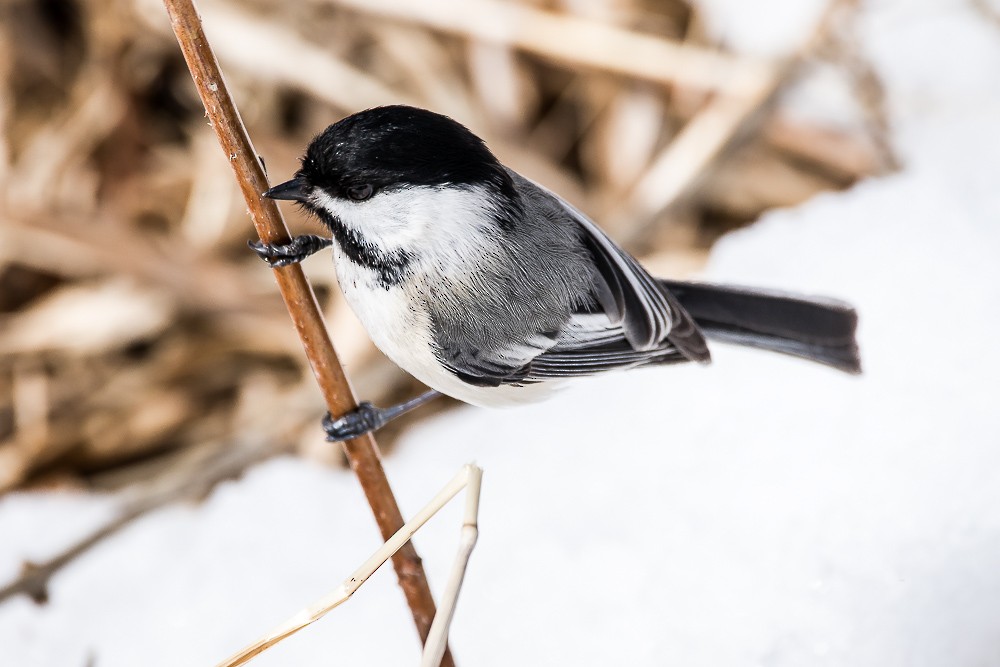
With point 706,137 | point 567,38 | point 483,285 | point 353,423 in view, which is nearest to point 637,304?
point 483,285

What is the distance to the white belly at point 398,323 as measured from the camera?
764 mm

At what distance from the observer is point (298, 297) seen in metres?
0.70

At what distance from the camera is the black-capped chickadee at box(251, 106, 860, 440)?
0.68m

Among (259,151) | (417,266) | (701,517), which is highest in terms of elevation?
(259,151)

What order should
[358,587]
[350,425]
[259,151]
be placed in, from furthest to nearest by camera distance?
1. [259,151]
2. [350,425]
3. [358,587]

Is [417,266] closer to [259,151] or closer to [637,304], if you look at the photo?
[637,304]

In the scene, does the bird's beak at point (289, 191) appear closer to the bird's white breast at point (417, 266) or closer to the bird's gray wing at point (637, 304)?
the bird's white breast at point (417, 266)

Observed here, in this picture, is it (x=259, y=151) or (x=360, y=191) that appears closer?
(x=360, y=191)

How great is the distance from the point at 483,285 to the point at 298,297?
0.55 feet

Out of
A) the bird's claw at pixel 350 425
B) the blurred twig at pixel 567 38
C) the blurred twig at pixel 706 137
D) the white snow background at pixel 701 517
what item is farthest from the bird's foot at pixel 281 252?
the blurred twig at pixel 567 38

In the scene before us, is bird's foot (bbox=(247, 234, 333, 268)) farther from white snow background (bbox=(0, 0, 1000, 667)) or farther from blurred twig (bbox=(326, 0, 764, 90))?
blurred twig (bbox=(326, 0, 764, 90))

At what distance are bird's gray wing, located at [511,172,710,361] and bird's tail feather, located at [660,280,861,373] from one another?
0.06 metres

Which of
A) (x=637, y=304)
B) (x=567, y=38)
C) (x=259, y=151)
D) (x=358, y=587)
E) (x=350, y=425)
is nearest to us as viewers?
(x=358, y=587)

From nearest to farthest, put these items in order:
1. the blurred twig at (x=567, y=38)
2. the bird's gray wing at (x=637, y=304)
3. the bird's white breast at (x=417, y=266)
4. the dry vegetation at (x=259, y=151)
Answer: the bird's white breast at (x=417, y=266)
the bird's gray wing at (x=637, y=304)
the dry vegetation at (x=259, y=151)
the blurred twig at (x=567, y=38)
